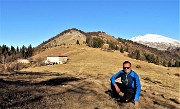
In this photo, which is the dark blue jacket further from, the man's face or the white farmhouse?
the white farmhouse

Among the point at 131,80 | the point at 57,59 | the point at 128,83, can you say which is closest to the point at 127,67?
the point at 131,80

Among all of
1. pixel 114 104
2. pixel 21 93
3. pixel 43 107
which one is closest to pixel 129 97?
pixel 114 104

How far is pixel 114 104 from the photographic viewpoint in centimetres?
1769

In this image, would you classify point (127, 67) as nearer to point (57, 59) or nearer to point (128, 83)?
point (128, 83)

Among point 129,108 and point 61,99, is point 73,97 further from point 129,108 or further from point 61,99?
point 129,108

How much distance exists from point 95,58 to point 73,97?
452 feet

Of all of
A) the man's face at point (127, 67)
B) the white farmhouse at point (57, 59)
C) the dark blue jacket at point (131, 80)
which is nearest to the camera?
the man's face at point (127, 67)

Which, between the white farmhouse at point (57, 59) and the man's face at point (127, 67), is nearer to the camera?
the man's face at point (127, 67)

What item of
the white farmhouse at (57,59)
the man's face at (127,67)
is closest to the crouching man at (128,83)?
the man's face at (127,67)

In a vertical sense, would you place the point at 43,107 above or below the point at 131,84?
below

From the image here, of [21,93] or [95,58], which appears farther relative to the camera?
[95,58]

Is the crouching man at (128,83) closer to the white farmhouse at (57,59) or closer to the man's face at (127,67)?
the man's face at (127,67)

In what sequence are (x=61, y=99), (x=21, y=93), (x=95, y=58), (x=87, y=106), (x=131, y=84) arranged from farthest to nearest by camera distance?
1. (x=95, y=58)
2. (x=21, y=93)
3. (x=61, y=99)
4. (x=87, y=106)
5. (x=131, y=84)

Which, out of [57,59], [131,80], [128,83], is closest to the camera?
[131,80]
